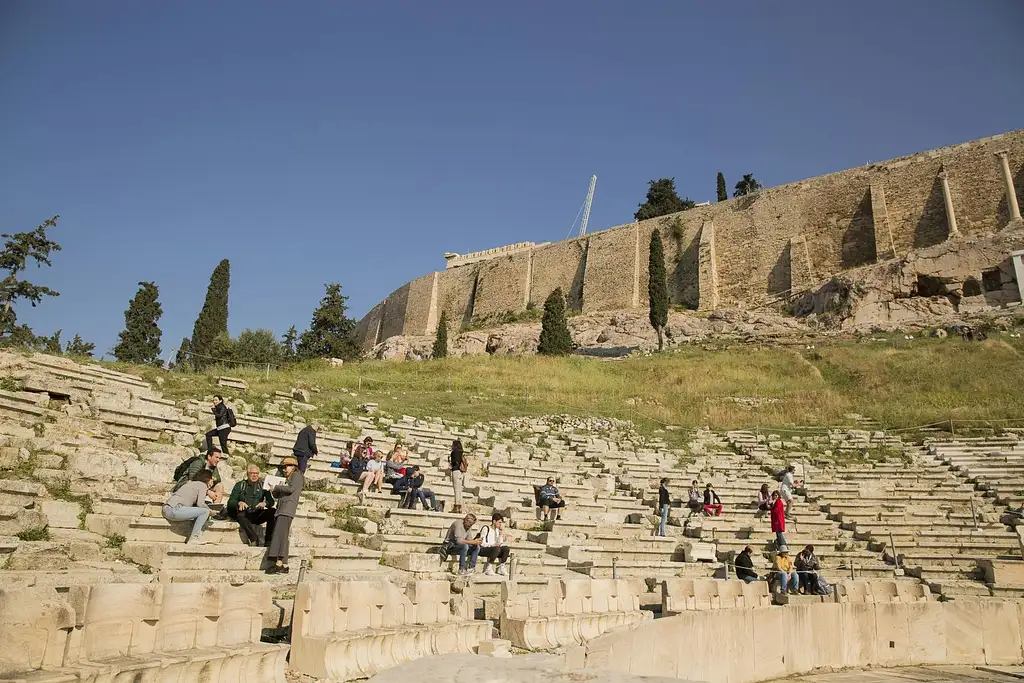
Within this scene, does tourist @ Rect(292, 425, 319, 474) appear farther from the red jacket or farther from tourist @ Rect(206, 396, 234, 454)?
the red jacket

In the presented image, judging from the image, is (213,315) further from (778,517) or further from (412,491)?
(778,517)

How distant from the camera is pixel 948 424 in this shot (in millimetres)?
20078

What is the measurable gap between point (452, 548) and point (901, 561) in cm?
698

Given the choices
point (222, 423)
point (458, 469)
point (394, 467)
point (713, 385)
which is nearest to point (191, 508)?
point (222, 423)

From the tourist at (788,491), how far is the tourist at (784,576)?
12.1 feet

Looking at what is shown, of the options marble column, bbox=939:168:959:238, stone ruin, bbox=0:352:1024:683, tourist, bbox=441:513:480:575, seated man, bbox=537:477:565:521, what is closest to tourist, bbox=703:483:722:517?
stone ruin, bbox=0:352:1024:683

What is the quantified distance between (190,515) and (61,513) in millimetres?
1191

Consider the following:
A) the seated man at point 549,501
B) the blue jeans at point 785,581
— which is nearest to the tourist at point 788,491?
the blue jeans at point 785,581

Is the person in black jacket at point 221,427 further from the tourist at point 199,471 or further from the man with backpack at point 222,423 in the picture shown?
the tourist at point 199,471

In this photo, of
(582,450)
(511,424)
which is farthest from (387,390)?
(582,450)

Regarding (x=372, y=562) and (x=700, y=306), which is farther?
(x=700, y=306)

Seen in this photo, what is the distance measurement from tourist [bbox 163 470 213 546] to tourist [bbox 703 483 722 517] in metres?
9.10

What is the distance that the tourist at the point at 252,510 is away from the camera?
23.8ft

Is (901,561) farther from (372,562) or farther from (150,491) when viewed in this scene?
(150,491)
